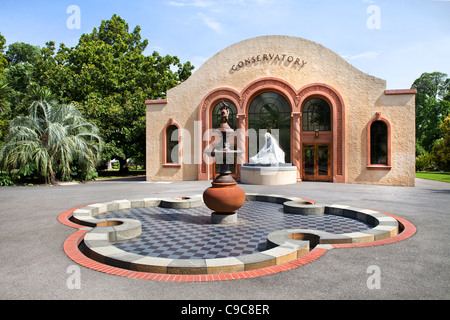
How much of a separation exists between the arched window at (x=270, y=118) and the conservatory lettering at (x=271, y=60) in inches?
89.4

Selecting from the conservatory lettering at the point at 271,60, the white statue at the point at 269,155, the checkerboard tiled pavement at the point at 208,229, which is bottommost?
the checkerboard tiled pavement at the point at 208,229

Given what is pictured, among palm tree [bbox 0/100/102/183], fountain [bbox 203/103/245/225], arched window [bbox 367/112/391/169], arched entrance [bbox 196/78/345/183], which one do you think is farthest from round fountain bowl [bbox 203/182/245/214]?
palm tree [bbox 0/100/102/183]

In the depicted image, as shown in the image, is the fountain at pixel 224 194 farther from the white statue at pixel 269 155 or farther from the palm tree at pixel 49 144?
the palm tree at pixel 49 144

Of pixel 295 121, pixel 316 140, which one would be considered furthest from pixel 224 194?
pixel 316 140

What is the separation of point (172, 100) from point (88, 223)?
16355 mm

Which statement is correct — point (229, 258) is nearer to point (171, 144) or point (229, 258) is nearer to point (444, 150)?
point (171, 144)

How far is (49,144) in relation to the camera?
1955 cm

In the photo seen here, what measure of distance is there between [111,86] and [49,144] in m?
11.3

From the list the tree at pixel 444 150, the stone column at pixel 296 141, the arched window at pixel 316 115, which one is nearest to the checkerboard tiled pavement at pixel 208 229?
the stone column at pixel 296 141

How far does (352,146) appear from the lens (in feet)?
66.2

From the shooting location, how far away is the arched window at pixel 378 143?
19.6 m

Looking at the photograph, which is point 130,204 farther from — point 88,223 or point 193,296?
point 193,296

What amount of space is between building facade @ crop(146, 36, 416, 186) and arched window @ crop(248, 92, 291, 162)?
0.07 m
